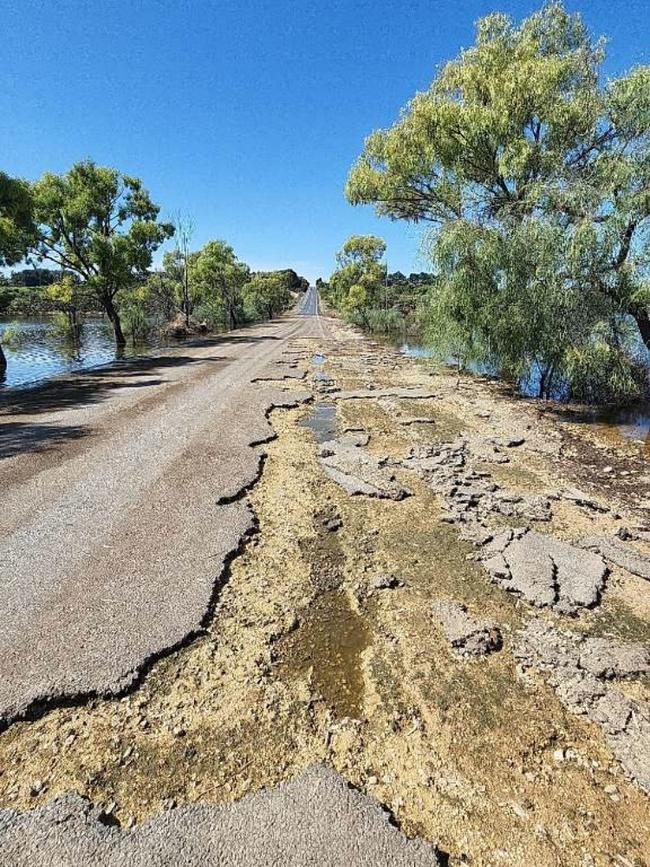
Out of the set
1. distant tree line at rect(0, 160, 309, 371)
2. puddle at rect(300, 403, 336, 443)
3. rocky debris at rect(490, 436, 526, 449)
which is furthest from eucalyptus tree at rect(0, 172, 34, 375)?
rocky debris at rect(490, 436, 526, 449)

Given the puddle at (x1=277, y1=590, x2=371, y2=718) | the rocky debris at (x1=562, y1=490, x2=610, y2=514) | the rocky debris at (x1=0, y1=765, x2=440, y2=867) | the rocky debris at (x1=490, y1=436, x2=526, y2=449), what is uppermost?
the rocky debris at (x1=490, y1=436, x2=526, y2=449)

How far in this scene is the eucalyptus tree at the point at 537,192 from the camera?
27.0ft

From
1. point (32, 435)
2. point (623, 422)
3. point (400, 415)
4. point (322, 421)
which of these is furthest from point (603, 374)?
point (32, 435)

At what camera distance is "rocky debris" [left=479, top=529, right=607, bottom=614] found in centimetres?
334

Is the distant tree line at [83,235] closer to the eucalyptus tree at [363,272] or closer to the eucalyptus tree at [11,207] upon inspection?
the eucalyptus tree at [11,207]

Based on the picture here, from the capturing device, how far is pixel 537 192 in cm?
888

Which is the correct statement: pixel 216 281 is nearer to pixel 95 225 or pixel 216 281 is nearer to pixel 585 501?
pixel 95 225

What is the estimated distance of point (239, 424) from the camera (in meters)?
7.61

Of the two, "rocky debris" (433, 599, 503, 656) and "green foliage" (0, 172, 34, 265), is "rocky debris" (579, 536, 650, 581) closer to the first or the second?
"rocky debris" (433, 599, 503, 656)

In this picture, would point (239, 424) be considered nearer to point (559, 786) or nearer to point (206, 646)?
point (206, 646)

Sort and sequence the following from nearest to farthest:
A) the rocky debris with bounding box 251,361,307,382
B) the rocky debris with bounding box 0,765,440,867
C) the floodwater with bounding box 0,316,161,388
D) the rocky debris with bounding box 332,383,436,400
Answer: the rocky debris with bounding box 0,765,440,867
the rocky debris with bounding box 332,383,436,400
the rocky debris with bounding box 251,361,307,382
the floodwater with bounding box 0,316,161,388

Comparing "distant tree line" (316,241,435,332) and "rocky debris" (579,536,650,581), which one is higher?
"distant tree line" (316,241,435,332)

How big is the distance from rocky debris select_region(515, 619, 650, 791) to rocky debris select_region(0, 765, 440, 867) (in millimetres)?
1220

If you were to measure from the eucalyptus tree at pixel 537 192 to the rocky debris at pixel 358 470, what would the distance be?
5481mm
